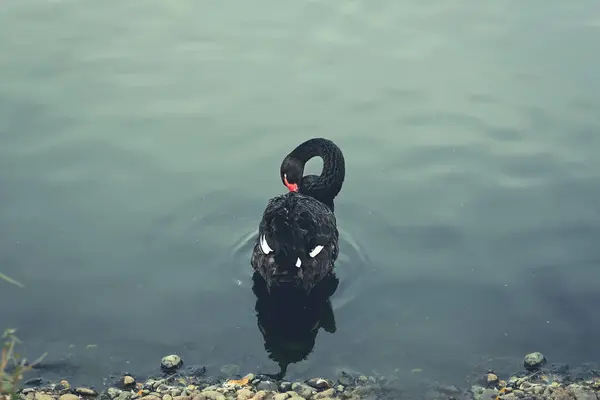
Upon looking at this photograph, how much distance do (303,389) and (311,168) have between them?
438 centimetres

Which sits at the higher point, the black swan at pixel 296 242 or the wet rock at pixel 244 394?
the black swan at pixel 296 242

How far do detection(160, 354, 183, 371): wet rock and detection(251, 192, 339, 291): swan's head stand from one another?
44.7 inches

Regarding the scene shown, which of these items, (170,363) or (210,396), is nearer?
(210,396)

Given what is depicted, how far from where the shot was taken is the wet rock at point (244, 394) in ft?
22.4

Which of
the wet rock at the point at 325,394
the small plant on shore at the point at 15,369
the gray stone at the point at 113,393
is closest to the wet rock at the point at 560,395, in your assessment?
the wet rock at the point at 325,394

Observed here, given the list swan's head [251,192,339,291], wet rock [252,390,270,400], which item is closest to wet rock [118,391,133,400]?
wet rock [252,390,270,400]

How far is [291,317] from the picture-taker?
27.4 feet

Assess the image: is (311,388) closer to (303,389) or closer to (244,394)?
(303,389)

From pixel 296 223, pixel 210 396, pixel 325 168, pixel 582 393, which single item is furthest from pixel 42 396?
pixel 325 168

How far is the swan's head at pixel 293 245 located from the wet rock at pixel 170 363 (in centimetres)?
114

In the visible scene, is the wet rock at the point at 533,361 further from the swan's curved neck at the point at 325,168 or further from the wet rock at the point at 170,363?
the swan's curved neck at the point at 325,168

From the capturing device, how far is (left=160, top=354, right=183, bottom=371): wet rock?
24.1 ft

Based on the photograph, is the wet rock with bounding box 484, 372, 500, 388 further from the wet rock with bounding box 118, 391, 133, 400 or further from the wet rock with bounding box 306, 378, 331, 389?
the wet rock with bounding box 118, 391, 133, 400

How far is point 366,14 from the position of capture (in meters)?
13.4
